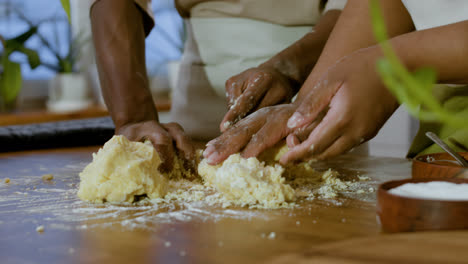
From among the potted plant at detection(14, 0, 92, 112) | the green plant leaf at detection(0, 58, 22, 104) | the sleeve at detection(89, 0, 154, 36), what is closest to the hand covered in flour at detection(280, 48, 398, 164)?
the sleeve at detection(89, 0, 154, 36)

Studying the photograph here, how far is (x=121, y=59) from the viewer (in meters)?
1.33

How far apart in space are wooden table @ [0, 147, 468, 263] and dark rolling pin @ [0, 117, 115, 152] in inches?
28.6

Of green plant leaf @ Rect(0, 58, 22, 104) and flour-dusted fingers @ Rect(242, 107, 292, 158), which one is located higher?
flour-dusted fingers @ Rect(242, 107, 292, 158)

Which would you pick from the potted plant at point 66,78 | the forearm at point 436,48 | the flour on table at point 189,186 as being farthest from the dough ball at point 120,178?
the potted plant at point 66,78

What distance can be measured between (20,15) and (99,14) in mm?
2627

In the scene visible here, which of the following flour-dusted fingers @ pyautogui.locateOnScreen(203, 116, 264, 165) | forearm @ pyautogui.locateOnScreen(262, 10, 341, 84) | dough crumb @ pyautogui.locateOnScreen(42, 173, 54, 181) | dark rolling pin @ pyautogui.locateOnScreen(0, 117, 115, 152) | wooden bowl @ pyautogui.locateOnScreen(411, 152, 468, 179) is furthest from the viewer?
dark rolling pin @ pyautogui.locateOnScreen(0, 117, 115, 152)

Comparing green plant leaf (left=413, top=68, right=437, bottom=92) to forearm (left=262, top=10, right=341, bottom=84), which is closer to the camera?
green plant leaf (left=413, top=68, right=437, bottom=92)

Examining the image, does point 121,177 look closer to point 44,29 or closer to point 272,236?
point 272,236

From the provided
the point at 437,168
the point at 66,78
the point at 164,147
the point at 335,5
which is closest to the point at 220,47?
the point at 335,5

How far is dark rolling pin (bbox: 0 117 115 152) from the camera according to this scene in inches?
62.4

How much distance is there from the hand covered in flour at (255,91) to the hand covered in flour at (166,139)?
146 millimetres

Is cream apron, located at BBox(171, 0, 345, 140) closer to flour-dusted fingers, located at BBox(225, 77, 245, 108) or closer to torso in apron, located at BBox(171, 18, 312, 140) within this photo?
torso in apron, located at BBox(171, 18, 312, 140)

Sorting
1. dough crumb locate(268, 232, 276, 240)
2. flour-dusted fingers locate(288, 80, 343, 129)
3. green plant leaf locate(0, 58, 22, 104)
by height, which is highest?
flour-dusted fingers locate(288, 80, 343, 129)

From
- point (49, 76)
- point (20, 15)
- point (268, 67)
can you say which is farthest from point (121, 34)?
point (49, 76)
